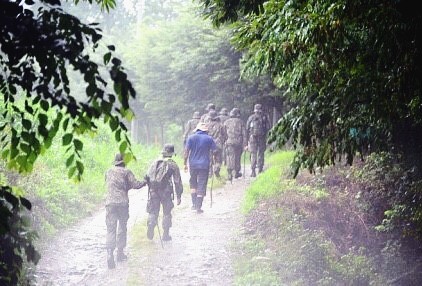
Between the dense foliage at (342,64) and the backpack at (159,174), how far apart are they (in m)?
4.68

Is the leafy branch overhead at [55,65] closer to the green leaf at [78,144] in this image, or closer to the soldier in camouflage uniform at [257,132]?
the green leaf at [78,144]

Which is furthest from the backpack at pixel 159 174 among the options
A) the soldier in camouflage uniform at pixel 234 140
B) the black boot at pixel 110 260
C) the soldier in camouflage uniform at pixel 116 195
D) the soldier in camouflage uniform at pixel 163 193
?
the soldier in camouflage uniform at pixel 234 140

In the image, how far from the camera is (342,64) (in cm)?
597

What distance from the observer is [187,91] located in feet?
91.5

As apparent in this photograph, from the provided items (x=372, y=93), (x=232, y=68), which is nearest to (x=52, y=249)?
(x=372, y=93)

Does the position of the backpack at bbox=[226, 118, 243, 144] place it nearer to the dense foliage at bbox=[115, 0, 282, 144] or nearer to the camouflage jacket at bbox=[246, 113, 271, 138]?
the camouflage jacket at bbox=[246, 113, 271, 138]

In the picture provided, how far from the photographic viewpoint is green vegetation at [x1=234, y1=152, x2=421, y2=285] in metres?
9.63

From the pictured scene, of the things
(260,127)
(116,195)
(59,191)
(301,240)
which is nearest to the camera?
(116,195)

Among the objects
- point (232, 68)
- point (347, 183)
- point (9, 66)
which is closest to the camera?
point (9, 66)

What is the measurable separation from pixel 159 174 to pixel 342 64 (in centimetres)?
589

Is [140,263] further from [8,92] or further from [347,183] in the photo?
[8,92]

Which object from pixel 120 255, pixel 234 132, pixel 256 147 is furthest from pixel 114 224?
pixel 256 147

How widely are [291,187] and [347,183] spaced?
135 cm

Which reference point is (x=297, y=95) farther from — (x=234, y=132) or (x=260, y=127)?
(x=260, y=127)
